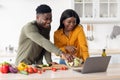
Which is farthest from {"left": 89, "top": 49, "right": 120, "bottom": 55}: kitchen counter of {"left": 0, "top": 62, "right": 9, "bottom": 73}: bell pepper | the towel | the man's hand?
{"left": 0, "top": 62, "right": 9, "bottom": 73}: bell pepper

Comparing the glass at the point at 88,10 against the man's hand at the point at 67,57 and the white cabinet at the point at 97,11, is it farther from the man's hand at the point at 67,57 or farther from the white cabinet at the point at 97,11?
the man's hand at the point at 67,57

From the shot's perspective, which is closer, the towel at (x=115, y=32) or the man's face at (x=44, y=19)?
the man's face at (x=44, y=19)

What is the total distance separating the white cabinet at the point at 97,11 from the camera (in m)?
5.28

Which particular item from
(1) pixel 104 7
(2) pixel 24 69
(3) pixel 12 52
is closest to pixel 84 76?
(2) pixel 24 69

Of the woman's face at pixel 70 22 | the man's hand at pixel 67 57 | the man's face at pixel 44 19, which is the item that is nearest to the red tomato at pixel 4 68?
the man's hand at pixel 67 57

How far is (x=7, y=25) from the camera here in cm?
536

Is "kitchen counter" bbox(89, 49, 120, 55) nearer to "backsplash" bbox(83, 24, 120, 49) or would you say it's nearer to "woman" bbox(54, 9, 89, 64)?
"backsplash" bbox(83, 24, 120, 49)

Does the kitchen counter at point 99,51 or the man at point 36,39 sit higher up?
the man at point 36,39

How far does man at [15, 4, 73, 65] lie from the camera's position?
8.80ft

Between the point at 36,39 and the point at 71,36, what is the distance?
2.09 feet

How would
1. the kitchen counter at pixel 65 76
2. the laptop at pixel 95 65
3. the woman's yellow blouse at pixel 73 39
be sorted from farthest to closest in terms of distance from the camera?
the woman's yellow blouse at pixel 73 39 < the laptop at pixel 95 65 < the kitchen counter at pixel 65 76

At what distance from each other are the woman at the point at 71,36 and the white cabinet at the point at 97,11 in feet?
6.81

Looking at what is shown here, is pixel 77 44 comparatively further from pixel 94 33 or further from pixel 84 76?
pixel 94 33

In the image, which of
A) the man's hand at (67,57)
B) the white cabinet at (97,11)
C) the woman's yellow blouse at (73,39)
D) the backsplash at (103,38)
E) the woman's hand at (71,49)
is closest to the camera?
the man's hand at (67,57)
